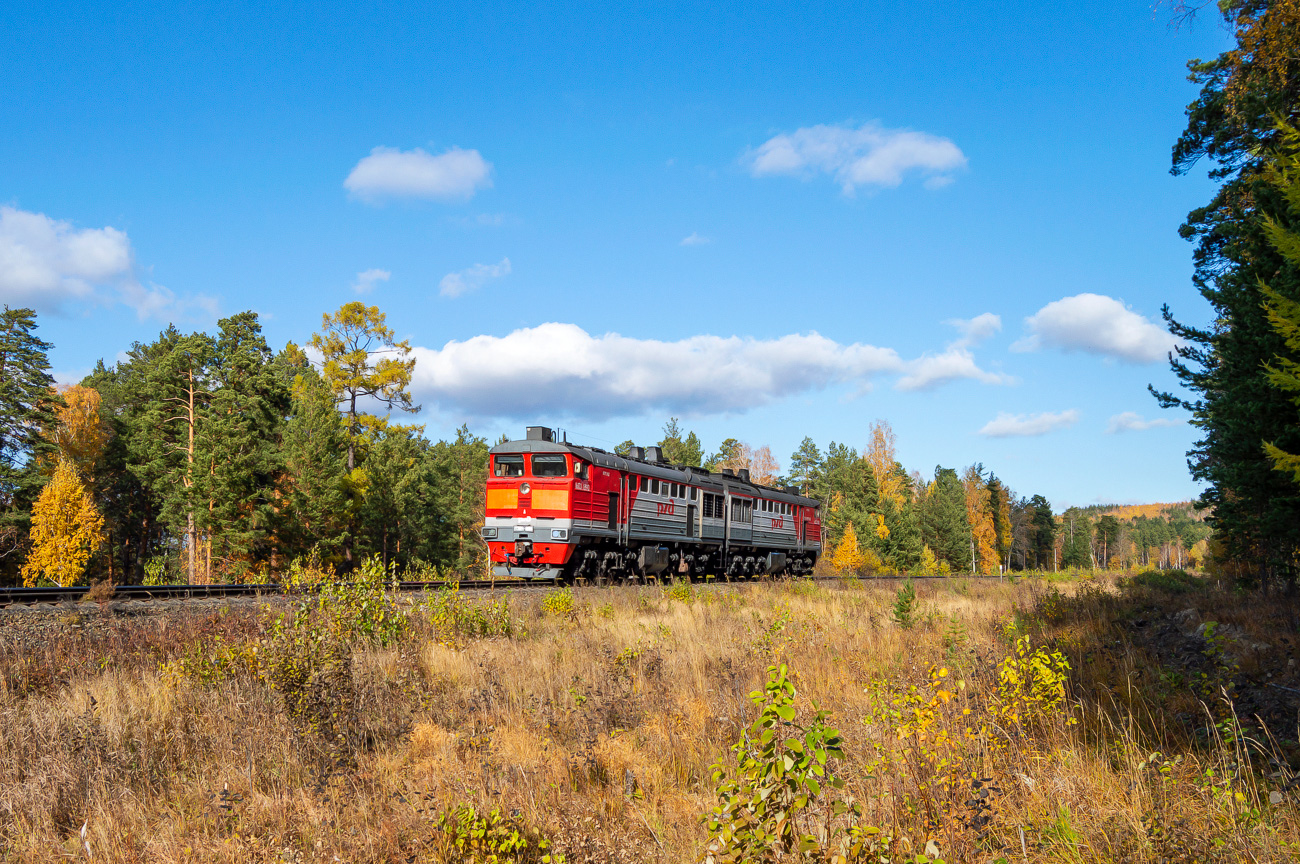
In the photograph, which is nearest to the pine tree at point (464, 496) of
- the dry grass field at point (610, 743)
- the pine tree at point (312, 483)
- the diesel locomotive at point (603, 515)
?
the pine tree at point (312, 483)

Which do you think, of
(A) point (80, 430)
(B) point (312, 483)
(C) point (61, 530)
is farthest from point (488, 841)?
(A) point (80, 430)

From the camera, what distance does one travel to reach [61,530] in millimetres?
38312

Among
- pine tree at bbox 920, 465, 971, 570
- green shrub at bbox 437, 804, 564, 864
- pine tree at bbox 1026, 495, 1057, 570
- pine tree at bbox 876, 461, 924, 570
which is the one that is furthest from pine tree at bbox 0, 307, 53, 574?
pine tree at bbox 1026, 495, 1057, 570

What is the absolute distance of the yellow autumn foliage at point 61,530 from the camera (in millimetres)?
37844

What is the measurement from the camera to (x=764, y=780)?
3623 millimetres

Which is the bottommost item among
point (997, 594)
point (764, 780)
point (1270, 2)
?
point (997, 594)

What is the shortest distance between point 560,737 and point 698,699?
1.71 meters

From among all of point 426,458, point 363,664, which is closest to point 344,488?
point 426,458

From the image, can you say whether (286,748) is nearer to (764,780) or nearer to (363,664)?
(363,664)

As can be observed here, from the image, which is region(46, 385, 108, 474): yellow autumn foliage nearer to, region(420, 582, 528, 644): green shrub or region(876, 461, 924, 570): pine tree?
region(420, 582, 528, 644): green shrub

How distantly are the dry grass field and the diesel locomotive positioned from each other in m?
7.43

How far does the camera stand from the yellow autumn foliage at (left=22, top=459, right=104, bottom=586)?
124 feet

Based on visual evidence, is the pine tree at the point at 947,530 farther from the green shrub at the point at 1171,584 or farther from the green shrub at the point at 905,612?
the green shrub at the point at 905,612

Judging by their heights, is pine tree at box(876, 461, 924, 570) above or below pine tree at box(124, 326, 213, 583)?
below
